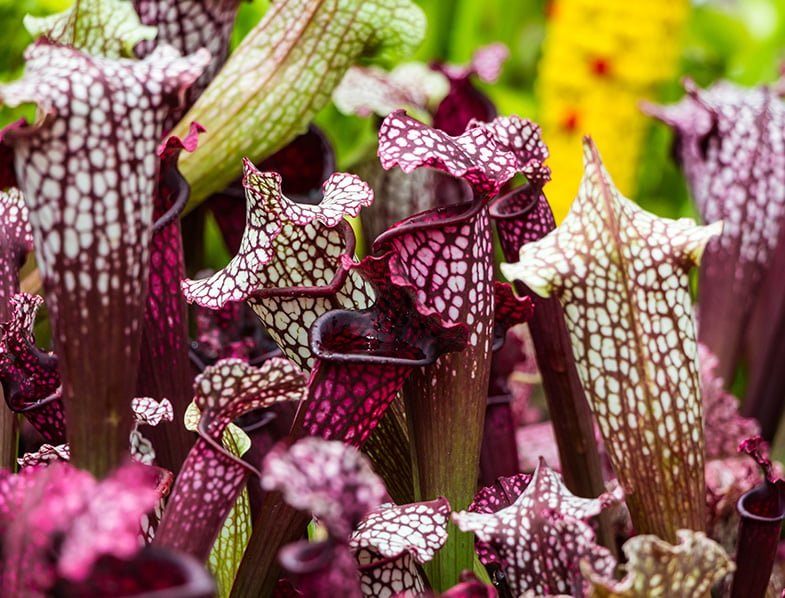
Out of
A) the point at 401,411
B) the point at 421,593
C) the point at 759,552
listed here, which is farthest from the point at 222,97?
the point at 759,552

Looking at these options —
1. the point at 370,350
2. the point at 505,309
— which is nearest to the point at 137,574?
the point at 370,350

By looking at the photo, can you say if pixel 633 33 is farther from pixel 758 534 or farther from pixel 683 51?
pixel 758 534

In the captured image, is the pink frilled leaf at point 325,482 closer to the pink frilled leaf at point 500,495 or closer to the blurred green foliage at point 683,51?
the pink frilled leaf at point 500,495

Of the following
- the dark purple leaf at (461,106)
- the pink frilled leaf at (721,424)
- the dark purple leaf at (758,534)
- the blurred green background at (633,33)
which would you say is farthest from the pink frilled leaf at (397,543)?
the blurred green background at (633,33)

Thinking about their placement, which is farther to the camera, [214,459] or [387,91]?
[387,91]

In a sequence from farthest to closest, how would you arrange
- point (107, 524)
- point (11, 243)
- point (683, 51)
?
point (683, 51)
point (11, 243)
point (107, 524)

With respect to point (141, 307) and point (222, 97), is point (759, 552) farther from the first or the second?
point (222, 97)
